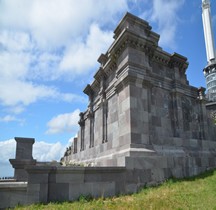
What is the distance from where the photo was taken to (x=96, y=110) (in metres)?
16.0

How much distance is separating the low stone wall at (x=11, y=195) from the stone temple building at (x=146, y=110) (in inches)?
155

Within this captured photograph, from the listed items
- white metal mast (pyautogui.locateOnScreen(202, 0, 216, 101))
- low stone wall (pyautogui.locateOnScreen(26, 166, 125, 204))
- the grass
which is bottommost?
the grass

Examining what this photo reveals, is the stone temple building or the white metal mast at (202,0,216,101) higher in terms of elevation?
A: the white metal mast at (202,0,216,101)

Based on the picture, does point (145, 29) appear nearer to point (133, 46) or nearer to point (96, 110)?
point (133, 46)

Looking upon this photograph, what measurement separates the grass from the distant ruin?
21.8 inches

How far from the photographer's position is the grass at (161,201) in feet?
21.3

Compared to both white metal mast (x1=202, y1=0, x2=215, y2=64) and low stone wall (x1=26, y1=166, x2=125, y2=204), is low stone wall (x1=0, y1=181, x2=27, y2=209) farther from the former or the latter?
white metal mast (x1=202, y1=0, x2=215, y2=64)

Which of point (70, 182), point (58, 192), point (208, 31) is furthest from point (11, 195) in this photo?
point (208, 31)

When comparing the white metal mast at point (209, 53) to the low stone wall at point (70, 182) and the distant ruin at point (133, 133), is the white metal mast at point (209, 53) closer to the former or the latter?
the distant ruin at point (133, 133)

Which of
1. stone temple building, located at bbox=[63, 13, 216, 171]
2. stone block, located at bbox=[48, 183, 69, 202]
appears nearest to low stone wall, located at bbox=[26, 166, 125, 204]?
stone block, located at bbox=[48, 183, 69, 202]

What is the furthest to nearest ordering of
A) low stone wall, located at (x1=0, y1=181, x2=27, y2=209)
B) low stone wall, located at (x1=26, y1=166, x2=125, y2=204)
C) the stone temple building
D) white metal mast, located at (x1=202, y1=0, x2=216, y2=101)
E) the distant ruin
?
white metal mast, located at (x1=202, y1=0, x2=216, y2=101) < the stone temple building < the distant ruin < low stone wall, located at (x1=26, y1=166, x2=125, y2=204) < low stone wall, located at (x1=0, y1=181, x2=27, y2=209)

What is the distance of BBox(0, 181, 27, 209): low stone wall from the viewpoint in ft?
22.8

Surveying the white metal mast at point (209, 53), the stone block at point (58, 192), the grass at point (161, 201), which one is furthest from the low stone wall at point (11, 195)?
the white metal mast at point (209, 53)

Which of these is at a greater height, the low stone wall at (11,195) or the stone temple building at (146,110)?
the stone temple building at (146,110)
